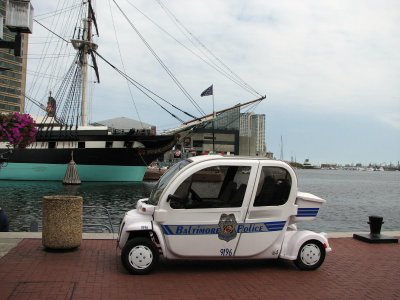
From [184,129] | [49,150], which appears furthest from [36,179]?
[184,129]

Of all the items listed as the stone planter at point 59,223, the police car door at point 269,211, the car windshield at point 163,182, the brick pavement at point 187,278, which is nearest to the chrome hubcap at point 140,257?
the brick pavement at point 187,278

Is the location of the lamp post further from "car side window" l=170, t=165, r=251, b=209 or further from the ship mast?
the ship mast

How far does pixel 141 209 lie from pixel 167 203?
0.48 m

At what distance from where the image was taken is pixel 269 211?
7.43m

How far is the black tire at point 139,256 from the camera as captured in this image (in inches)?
273

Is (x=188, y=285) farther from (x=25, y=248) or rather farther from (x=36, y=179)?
(x=36, y=179)

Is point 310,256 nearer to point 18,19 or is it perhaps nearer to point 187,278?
point 187,278

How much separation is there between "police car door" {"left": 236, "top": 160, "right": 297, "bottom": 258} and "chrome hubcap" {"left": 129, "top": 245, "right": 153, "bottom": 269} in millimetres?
1379

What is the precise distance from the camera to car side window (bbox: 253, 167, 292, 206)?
293 inches

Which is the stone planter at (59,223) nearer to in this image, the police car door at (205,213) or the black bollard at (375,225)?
the police car door at (205,213)

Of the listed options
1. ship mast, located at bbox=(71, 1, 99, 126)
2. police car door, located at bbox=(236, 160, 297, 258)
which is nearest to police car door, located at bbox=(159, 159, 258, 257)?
police car door, located at bbox=(236, 160, 297, 258)

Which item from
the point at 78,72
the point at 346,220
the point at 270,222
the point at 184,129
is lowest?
the point at 346,220

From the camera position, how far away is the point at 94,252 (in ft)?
27.5

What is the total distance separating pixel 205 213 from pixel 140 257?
45.9 inches
